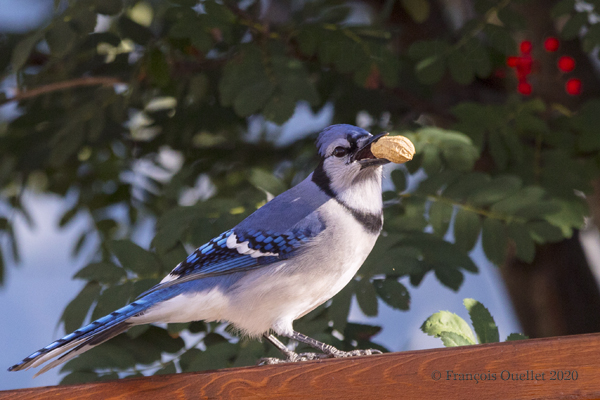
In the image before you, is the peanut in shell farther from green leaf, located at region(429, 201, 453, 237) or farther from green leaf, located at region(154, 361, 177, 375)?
green leaf, located at region(154, 361, 177, 375)

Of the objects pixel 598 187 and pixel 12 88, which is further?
pixel 598 187

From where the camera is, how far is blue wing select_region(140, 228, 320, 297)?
1.61m

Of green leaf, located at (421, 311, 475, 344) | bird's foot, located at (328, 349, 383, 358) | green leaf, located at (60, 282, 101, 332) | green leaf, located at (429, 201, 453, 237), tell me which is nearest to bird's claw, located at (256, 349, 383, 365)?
bird's foot, located at (328, 349, 383, 358)

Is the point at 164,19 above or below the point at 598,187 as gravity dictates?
above

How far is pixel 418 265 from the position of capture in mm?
1949

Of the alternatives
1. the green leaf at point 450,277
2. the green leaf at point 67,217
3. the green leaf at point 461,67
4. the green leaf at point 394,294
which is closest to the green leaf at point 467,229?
the green leaf at point 450,277

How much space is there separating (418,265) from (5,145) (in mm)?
2239

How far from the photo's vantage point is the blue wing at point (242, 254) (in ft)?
5.27

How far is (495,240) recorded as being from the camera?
2.32 metres

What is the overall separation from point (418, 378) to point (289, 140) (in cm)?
249

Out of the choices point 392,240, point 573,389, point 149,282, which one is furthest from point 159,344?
point 573,389

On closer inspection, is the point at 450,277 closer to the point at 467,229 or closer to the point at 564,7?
the point at 467,229

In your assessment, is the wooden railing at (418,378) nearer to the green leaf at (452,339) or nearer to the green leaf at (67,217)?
the green leaf at (452,339)

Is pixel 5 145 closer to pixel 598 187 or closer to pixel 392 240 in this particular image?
pixel 392 240
